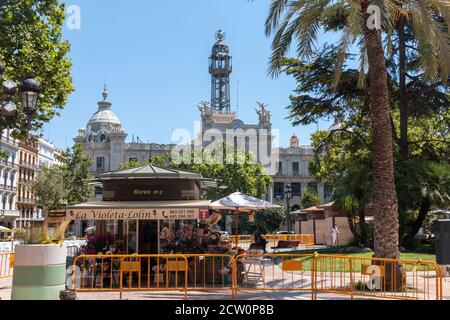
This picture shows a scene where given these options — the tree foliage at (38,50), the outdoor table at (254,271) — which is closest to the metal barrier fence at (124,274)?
the outdoor table at (254,271)

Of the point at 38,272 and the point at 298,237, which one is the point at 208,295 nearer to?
the point at 38,272

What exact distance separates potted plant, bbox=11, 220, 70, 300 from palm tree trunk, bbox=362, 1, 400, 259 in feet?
24.4

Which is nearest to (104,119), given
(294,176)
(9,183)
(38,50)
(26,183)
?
(26,183)

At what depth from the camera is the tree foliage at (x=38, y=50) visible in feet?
59.3

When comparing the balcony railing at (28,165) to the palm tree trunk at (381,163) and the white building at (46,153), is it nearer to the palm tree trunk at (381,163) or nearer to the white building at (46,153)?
the white building at (46,153)

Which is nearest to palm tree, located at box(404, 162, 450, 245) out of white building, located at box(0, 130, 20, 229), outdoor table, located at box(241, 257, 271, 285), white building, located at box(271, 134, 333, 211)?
outdoor table, located at box(241, 257, 271, 285)

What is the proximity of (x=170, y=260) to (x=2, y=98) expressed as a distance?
6.92 meters

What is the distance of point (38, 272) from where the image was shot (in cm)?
870

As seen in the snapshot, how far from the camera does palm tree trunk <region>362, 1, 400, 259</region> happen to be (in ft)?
39.2

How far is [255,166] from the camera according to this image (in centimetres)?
5631

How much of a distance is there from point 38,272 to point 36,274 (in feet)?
0.15

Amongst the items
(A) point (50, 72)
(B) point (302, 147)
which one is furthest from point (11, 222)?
(A) point (50, 72)

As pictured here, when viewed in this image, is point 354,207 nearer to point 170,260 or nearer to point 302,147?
point 170,260

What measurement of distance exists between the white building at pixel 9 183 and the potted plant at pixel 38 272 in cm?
5607
